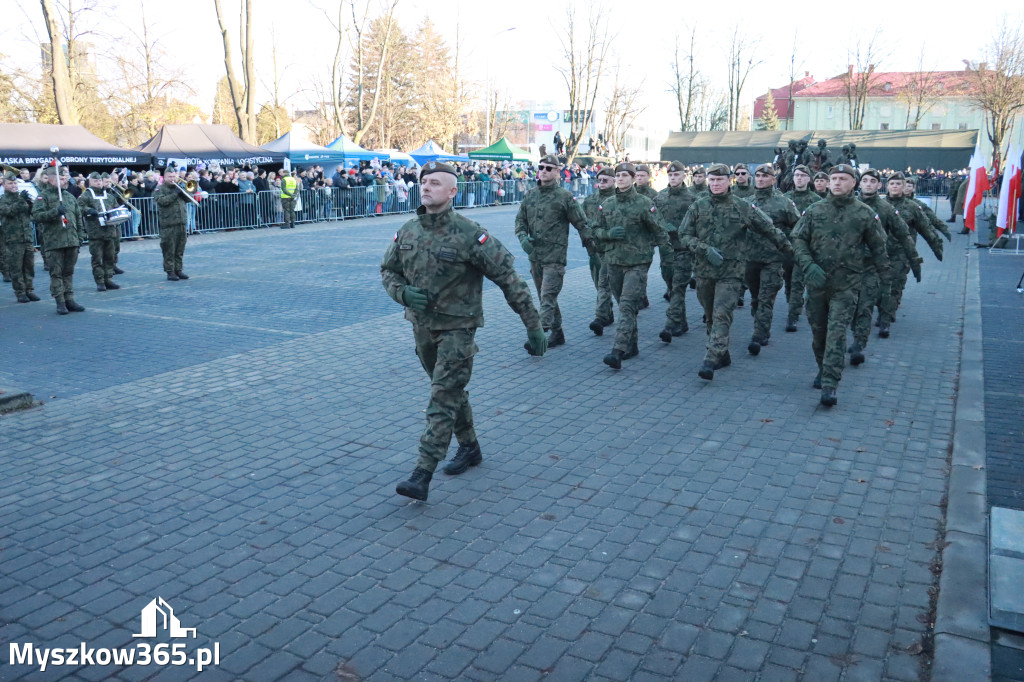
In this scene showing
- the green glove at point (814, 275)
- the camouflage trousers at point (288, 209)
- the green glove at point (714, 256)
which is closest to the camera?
the green glove at point (814, 275)

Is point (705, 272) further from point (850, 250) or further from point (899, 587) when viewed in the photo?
point (899, 587)

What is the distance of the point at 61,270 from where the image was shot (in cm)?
1205

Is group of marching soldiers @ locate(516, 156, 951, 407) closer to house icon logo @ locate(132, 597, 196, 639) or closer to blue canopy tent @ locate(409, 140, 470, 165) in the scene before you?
house icon logo @ locate(132, 597, 196, 639)

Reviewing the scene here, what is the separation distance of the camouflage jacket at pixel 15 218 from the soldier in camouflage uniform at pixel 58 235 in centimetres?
44

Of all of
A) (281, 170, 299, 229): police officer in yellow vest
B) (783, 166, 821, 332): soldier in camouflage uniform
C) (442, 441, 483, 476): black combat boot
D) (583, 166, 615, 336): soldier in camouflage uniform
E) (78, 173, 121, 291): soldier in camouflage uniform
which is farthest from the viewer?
(281, 170, 299, 229): police officer in yellow vest

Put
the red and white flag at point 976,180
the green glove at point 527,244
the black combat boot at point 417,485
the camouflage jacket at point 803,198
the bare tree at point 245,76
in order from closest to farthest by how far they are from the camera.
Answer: the black combat boot at point 417,485 → the green glove at point 527,244 → the camouflage jacket at point 803,198 → the red and white flag at point 976,180 → the bare tree at point 245,76

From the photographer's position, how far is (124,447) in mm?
6395

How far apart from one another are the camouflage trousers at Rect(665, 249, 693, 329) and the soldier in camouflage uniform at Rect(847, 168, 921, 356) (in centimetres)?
201

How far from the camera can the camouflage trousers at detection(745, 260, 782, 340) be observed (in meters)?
9.77

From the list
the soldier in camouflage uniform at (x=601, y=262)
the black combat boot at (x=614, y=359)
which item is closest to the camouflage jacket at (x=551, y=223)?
the soldier in camouflage uniform at (x=601, y=262)

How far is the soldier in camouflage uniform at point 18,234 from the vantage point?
1240cm

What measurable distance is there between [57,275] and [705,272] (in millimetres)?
8757

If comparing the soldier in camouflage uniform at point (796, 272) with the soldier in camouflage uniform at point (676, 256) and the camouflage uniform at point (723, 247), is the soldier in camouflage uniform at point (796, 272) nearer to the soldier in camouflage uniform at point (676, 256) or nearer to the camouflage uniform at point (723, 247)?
the soldier in camouflage uniform at point (676, 256)

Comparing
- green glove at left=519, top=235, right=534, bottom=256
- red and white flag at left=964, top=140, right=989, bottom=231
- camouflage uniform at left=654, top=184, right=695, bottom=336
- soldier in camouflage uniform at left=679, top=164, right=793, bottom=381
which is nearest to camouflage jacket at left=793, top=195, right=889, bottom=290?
soldier in camouflage uniform at left=679, top=164, right=793, bottom=381
